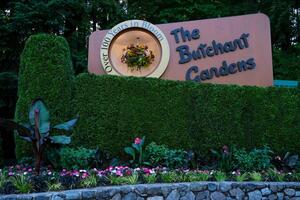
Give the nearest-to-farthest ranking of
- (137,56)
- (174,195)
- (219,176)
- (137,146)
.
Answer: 1. (174,195)
2. (219,176)
3. (137,146)
4. (137,56)

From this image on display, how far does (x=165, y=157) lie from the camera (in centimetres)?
747

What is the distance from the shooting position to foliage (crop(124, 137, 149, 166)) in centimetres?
743

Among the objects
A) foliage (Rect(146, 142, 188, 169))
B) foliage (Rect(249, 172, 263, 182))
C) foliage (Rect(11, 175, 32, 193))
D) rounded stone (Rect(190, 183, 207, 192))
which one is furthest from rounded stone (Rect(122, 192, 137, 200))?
foliage (Rect(249, 172, 263, 182))

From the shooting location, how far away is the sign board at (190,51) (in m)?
9.65

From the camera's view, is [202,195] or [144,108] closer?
[202,195]

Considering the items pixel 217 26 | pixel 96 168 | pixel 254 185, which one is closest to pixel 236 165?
pixel 254 185

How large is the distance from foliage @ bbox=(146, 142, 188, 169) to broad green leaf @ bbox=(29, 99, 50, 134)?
2107mm

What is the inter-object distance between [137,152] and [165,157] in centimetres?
57

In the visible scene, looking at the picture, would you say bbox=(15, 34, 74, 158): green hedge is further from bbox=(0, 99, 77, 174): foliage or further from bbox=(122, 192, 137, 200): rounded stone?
bbox=(122, 192, 137, 200): rounded stone

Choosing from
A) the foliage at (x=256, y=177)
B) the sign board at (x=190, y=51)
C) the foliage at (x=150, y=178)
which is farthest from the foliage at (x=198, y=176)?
the sign board at (x=190, y=51)

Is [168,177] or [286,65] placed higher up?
[286,65]

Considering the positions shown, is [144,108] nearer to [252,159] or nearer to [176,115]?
[176,115]

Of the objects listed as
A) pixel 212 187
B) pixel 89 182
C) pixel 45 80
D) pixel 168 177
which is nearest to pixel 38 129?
pixel 89 182

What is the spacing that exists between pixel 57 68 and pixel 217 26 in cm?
445
